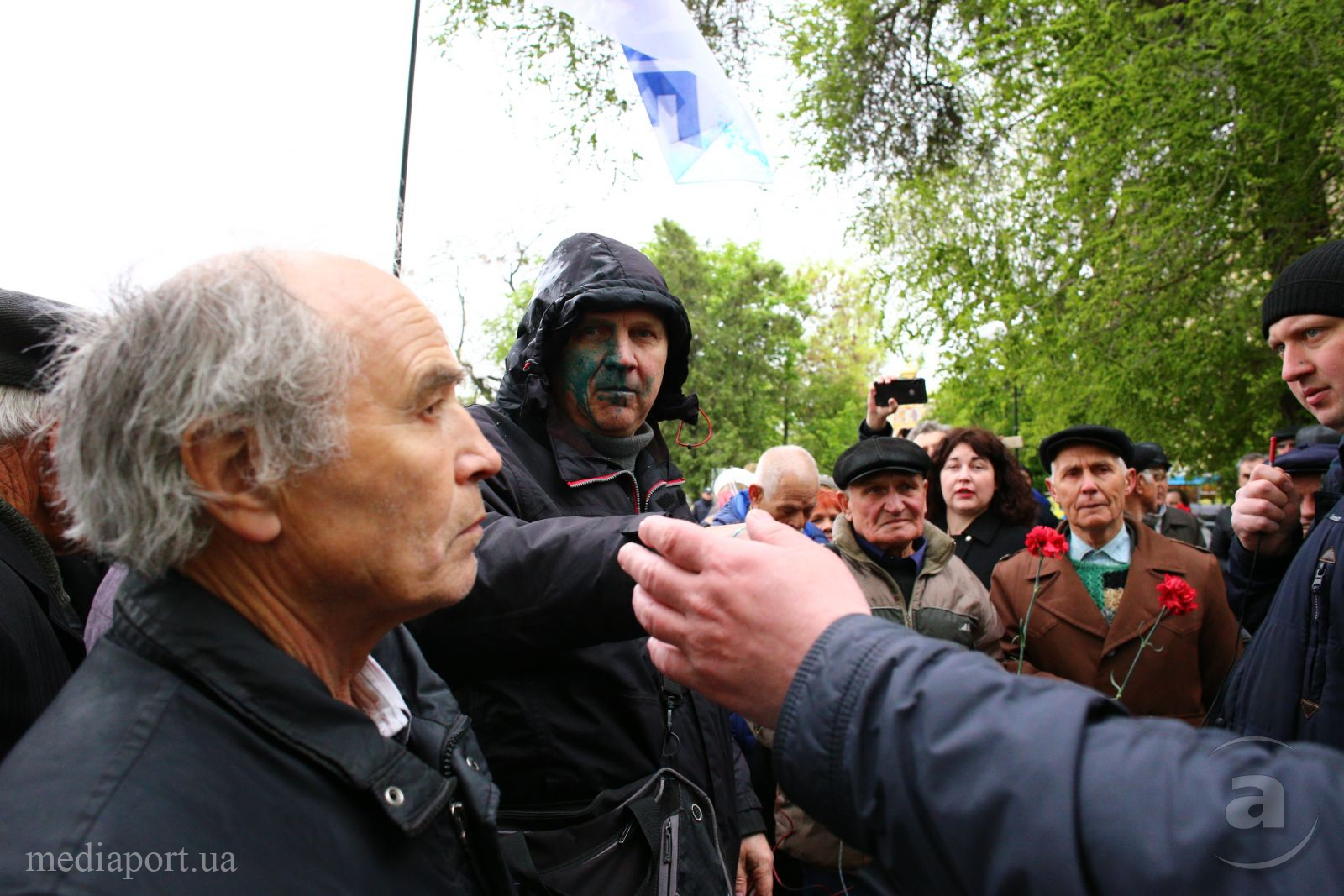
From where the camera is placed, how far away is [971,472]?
5008mm

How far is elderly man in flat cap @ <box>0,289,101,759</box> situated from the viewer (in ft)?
5.88

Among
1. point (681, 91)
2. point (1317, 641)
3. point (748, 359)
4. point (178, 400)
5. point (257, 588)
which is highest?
point (681, 91)

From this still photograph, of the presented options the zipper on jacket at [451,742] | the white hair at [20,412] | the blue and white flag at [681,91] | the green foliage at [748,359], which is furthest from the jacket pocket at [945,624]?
the green foliage at [748,359]

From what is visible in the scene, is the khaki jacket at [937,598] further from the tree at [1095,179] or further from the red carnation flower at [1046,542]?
the tree at [1095,179]

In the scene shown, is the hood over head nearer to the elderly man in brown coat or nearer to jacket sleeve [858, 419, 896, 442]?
the elderly man in brown coat

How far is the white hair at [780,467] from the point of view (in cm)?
418

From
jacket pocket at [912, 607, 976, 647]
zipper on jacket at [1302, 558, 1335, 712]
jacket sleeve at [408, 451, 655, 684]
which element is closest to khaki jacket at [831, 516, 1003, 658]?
jacket pocket at [912, 607, 976, 647]

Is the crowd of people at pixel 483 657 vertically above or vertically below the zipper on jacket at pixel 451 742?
above

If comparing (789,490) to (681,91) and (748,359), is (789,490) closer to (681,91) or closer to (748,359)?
(681,91)

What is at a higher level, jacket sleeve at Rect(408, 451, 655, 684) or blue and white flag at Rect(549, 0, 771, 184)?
blue and white flag at Rect(549, 0, 771, 184)

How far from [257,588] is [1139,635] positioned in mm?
3265

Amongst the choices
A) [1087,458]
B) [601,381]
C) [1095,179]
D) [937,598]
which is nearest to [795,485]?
[937,598]

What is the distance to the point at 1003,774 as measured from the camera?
36.7 inches

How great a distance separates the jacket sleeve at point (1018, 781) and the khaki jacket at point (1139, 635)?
2.74 meters
